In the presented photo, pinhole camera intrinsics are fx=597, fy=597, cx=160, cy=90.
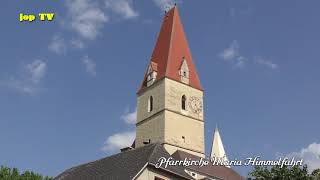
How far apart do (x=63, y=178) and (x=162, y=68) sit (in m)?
25.6

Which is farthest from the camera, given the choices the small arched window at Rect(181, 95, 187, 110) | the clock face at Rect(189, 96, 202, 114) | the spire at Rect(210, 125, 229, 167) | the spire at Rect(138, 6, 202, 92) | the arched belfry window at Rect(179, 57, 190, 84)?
the spire at Rect(210, 125, 229, 167)

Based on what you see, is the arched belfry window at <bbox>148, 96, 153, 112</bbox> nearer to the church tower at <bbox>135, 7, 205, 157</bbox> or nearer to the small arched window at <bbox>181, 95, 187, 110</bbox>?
the church tower at <bbox>135, 7, 205, 157</bbox>

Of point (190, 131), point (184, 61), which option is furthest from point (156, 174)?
point (184, 61)

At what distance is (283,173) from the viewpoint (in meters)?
31.0

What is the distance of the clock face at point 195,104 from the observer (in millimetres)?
62531

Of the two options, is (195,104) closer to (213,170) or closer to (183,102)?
(183,102)

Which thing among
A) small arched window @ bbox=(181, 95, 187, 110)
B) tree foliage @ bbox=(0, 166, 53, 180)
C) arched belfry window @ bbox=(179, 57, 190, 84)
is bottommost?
tree foliage @ bbox=(0, 166, 53, 180)

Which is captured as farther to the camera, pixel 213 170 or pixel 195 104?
pixel 195 104

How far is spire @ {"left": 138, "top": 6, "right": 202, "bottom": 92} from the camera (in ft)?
207

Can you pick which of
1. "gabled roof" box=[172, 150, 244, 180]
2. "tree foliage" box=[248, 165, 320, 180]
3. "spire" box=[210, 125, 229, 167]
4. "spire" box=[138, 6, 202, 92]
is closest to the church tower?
"spire" box=[138, 6, 202, 92]

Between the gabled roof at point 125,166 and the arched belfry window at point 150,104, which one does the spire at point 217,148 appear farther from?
the gabled roof at point 125,166

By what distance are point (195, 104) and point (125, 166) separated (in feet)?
96.4

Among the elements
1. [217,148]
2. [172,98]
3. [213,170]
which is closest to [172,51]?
[172,98]

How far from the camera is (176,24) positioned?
66688mm
